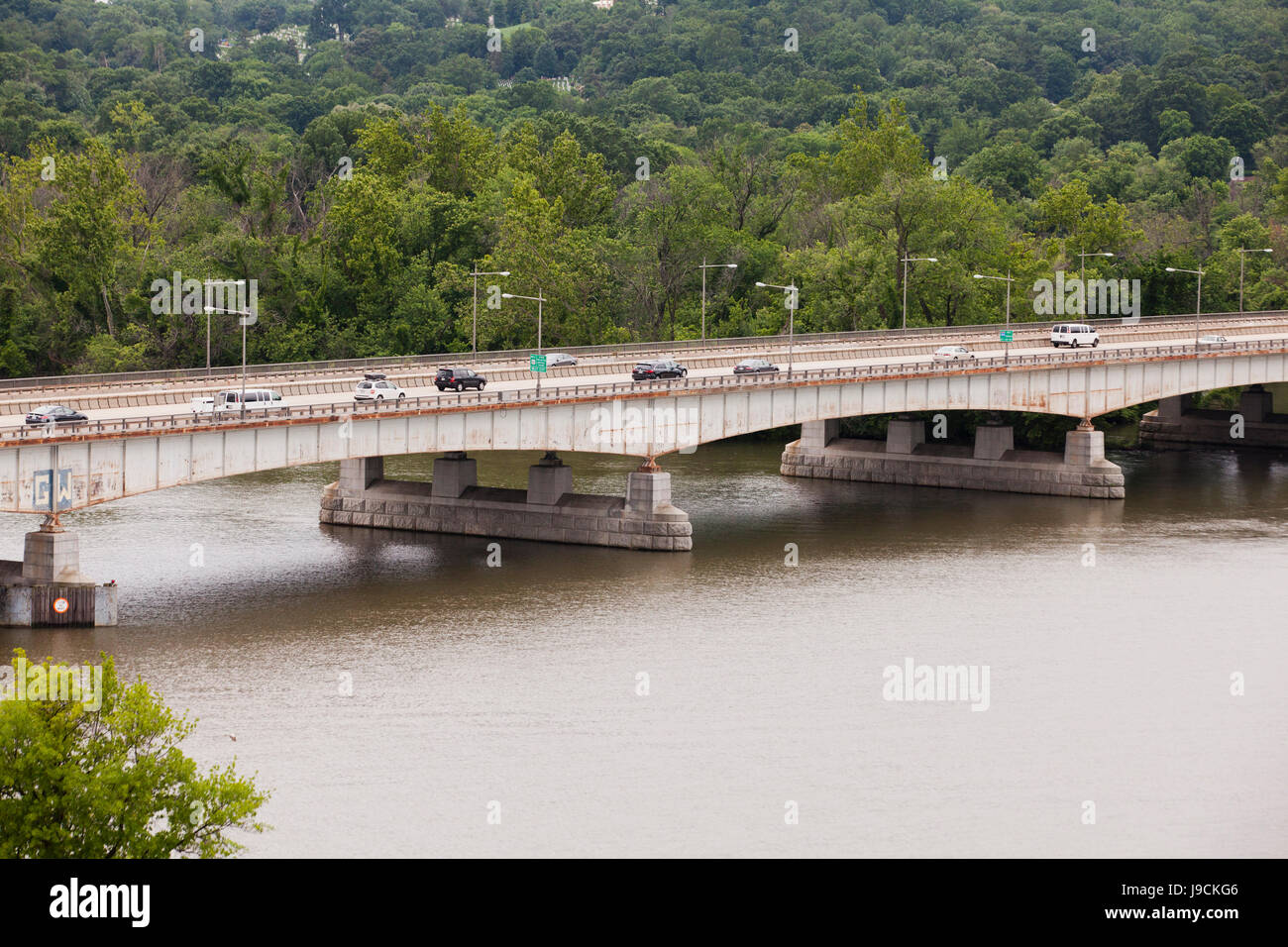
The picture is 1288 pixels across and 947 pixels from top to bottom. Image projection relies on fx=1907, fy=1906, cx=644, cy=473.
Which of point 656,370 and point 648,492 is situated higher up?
point 656,370

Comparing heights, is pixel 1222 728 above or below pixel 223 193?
below

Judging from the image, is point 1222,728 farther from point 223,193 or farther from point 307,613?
point 223,193

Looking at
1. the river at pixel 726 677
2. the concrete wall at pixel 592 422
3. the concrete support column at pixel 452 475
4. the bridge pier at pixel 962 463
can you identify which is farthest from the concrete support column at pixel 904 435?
the concrete support column at pixel 452 475

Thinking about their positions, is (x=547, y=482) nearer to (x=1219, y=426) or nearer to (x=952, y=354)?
(x=952, y=354)

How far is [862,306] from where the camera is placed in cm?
12425

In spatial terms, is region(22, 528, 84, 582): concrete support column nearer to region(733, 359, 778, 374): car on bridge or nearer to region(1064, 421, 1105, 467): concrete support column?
region(733, 359, 778, 374): car on bridge

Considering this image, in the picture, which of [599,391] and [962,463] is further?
[962,463]

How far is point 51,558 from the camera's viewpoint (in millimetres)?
62344

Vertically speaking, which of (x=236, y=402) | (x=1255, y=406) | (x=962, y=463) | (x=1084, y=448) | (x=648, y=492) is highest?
(x=236, y=402)

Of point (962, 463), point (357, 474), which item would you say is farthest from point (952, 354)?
point (357, 474)

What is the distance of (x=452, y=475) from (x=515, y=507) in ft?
11.9

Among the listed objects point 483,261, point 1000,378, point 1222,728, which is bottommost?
point 1222,728

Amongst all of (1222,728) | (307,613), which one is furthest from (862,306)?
(1222,728)
